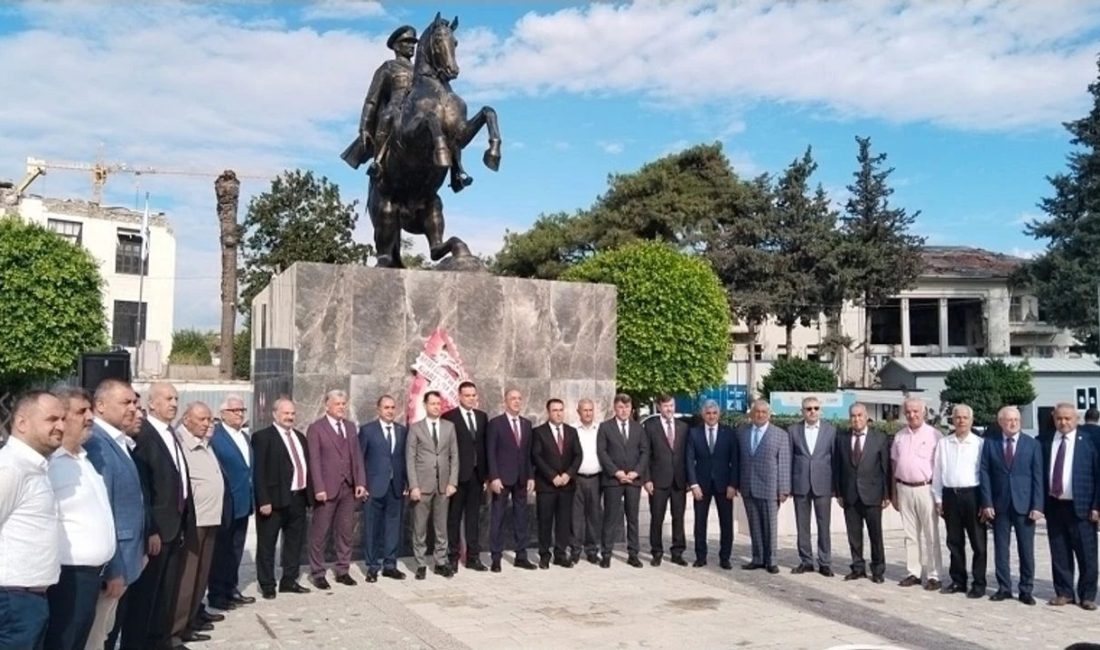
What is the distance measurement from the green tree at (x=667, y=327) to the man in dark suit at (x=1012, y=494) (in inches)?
782

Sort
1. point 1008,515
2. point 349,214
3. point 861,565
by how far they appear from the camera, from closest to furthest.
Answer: point 1008,515 < point 861,565 < point 349,214

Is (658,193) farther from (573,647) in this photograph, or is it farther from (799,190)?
(573,647)

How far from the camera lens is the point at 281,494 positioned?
7.95 metres

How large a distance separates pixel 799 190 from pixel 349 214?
63.1ft

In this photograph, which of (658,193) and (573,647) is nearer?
(573,647)

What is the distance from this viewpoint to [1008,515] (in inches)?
329

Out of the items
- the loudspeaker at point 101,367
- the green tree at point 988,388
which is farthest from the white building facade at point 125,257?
the loudspeaker at point 101,367

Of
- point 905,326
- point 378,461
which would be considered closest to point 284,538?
point 378,461

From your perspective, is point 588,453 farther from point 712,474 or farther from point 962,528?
point 962,528

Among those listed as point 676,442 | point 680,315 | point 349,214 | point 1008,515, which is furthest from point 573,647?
point 349,214

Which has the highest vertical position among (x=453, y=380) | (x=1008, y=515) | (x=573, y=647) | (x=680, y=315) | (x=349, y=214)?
(x=349, y=214)

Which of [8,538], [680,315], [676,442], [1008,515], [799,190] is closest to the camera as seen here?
[8,538]

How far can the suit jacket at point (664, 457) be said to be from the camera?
966 cm

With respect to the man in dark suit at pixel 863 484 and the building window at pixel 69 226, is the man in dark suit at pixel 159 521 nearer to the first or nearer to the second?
Answer: the man in dark suit at pixel 863 484
